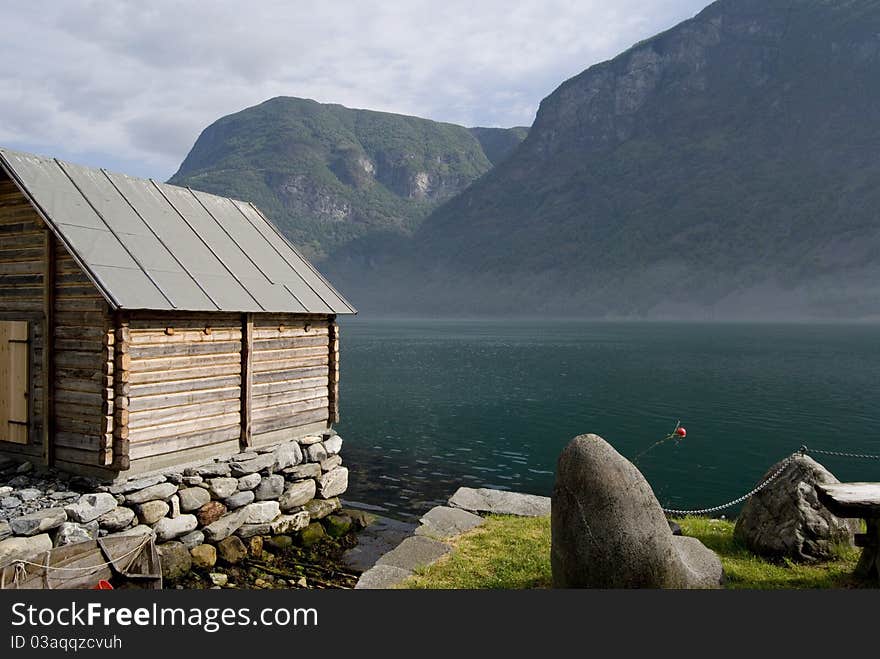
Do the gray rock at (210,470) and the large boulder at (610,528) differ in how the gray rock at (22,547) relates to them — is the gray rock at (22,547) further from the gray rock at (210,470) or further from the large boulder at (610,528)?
the large boulder at (610,528)

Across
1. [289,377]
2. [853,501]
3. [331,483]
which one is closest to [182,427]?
[289,377]

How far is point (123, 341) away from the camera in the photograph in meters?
12.1

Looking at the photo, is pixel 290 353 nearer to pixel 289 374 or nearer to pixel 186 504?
pixel 289 374

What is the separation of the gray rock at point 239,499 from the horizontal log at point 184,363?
2659 mm

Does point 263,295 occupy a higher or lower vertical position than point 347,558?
higher

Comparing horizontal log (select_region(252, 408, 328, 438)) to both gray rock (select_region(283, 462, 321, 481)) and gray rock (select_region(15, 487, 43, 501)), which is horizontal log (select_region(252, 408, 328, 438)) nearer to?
gray rock (select_region(283, 462, 321, 481))

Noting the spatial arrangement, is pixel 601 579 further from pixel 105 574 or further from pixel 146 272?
pixel 146 272

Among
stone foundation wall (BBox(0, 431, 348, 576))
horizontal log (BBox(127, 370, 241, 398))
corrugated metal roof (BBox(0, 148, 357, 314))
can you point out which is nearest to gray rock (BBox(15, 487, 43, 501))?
stone foundation wall (BBox(0, 431, 348, 576))

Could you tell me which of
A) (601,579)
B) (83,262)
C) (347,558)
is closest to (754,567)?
(601,579)

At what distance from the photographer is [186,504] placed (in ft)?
42.6

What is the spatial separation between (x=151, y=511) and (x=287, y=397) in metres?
4.42

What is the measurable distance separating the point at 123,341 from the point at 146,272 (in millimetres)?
1616

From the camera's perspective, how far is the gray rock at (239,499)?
13891 mm

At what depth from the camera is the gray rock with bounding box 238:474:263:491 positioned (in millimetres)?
14188
